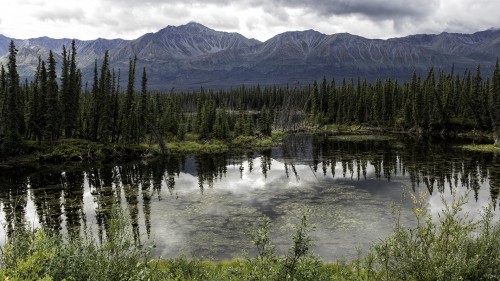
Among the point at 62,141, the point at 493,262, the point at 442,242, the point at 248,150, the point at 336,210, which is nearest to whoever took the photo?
the point at 493,262

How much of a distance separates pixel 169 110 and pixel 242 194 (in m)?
82.1

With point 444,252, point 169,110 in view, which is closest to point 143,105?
point 169,110

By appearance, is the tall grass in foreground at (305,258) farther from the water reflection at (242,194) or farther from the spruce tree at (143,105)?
the spruce tree at (143,105)

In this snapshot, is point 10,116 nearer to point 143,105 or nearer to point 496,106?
point 143,105

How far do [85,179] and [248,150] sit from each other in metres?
52.4

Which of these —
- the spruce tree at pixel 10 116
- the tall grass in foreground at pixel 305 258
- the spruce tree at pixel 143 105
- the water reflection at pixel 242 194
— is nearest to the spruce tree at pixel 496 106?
the water reflection at pixel 242 194

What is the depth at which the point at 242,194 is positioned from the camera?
54.7 metres

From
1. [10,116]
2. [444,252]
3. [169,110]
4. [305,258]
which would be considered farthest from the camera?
[169,110]

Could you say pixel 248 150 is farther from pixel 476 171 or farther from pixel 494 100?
pixel 494 100

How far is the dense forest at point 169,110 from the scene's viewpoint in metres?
89.3

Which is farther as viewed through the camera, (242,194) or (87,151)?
(87,151)

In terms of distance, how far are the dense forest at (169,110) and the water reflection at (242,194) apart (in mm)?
21294

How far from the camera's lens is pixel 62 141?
8938cm

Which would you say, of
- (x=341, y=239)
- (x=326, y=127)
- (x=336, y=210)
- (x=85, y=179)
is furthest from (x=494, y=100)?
(x=85, y=179)
